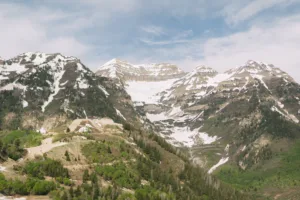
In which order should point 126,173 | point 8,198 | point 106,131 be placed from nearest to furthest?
point 8,198
point 126,173
point 106,131

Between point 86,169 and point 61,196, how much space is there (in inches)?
693

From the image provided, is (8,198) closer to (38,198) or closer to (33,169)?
(38,198)

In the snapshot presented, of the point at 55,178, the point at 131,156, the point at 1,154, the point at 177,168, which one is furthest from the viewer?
the point at 177,168

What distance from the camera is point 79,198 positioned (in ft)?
173

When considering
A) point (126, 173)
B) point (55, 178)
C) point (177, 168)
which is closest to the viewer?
point (55, 178)

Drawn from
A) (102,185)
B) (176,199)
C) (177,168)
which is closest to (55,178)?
(102,185)

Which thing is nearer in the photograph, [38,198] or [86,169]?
[38,198]

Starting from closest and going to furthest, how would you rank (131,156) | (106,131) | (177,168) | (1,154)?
(1,154)
(131,156)
(177,168)
(106,131)

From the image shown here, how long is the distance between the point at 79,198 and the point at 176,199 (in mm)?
26769

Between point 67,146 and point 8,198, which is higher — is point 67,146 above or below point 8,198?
above

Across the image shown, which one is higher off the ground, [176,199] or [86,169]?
[86,169]

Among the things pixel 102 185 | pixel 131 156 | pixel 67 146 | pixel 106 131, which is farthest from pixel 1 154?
pixel 106 131

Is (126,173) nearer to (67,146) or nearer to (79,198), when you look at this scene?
(67,146)

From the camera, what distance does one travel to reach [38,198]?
2068 inches
